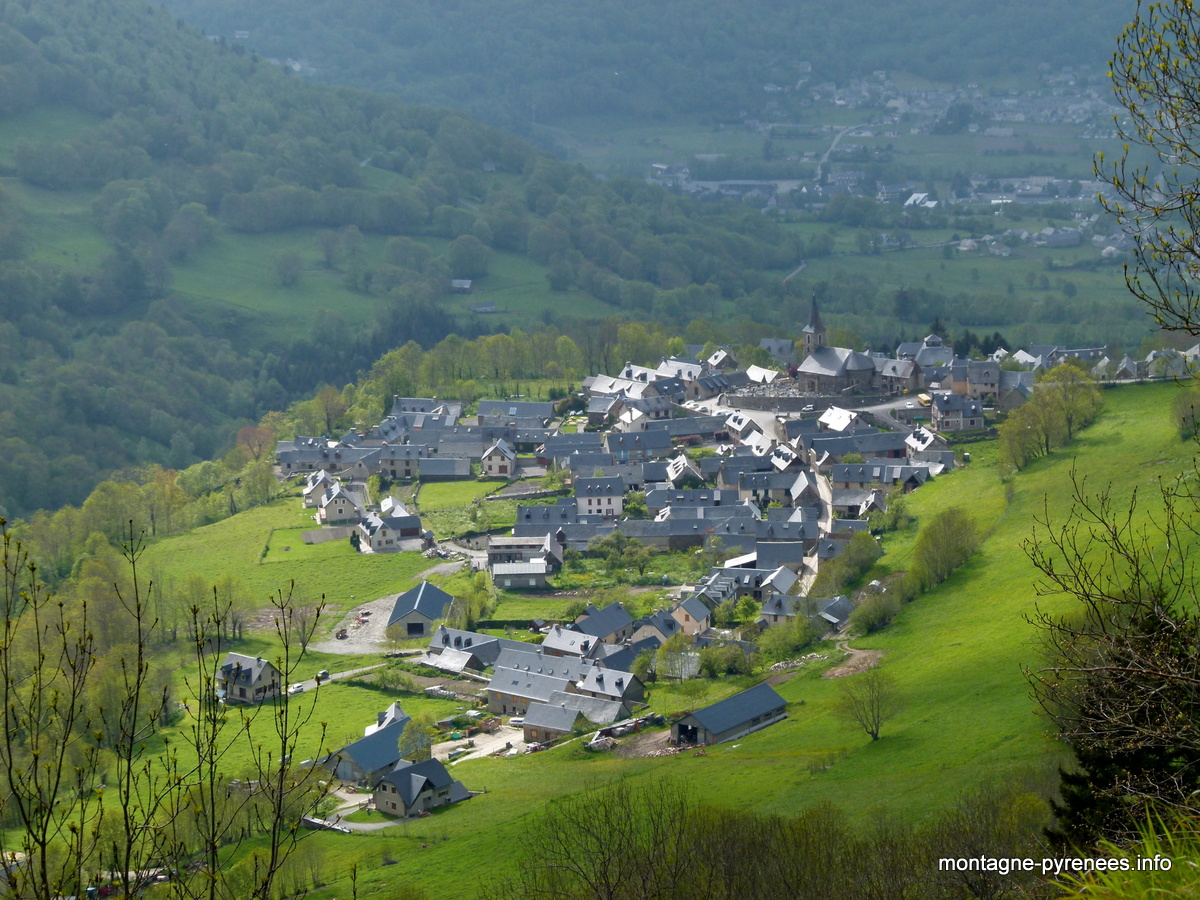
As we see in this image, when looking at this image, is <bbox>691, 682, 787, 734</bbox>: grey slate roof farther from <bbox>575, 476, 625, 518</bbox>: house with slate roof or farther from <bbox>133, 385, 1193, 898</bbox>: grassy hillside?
<bbox>575, 476, 625, 518</bbox>: house with slate roof

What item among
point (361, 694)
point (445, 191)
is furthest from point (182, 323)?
point (361, 694)

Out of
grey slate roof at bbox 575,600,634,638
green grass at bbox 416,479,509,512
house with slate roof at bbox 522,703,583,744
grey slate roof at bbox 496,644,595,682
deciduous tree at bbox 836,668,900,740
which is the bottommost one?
house with slate roof at bbox 522,703,583,744

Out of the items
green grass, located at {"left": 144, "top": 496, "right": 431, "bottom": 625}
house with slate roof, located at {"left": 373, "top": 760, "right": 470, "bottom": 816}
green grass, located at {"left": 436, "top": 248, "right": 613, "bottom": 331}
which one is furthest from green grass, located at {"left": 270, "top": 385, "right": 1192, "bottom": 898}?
green grass, located at {"left": 436, "top": 248, "right": 613, "bottom": 331}

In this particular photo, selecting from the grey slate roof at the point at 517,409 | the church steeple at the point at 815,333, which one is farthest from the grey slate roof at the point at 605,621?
the church steeple at the point at 815,333

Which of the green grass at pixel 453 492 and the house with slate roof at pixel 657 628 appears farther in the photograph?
the green grass at pixel 453 492

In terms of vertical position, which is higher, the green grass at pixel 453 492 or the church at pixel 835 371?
the church at pixel 835 371

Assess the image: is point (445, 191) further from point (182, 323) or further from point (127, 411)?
point (127, 411)

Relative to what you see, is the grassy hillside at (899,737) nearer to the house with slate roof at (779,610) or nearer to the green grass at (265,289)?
the house with slate roof at (779,610)
